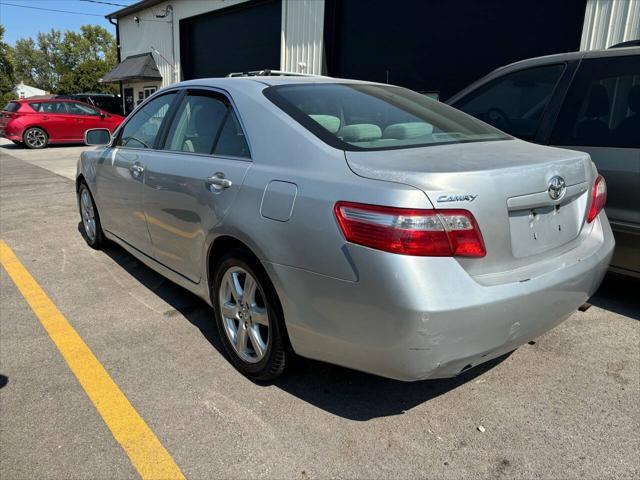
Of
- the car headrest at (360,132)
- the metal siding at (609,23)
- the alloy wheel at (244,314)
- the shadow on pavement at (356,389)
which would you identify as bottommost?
the shadow on pavement at (356,389)

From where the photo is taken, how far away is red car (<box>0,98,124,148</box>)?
16.7 meters

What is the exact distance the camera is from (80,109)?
697 inches

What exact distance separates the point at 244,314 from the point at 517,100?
2869 millimetres

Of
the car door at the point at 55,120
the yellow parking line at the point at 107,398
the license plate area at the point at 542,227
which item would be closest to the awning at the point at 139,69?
the car door at the point at 55,120

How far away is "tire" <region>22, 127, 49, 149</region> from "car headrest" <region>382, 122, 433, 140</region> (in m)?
17.3

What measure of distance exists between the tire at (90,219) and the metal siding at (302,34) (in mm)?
8297

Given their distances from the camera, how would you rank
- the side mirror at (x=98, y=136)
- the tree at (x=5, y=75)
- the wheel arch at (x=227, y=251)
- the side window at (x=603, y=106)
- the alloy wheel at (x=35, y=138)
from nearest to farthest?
1. the wheel arch at (x=227, y=251)
2. the side window at (x=603, y=106)
3. the side mirror at (x=98, y=136)
4. the alloy wheel at (x=35, y=138)
5. the tree at (x=5, y=75)

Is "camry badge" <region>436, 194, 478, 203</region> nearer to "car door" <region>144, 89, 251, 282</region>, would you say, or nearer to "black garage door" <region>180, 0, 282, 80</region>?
"car door" <region>144, 89, 251, 282</region>

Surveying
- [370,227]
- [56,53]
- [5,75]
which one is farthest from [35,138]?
[56,53]

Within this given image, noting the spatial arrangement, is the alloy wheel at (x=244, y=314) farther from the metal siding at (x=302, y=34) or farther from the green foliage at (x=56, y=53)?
the green foliage at (x=56, y=53)

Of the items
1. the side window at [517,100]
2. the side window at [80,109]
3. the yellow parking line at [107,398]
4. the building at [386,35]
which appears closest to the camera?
the yellow parking line at [107,398]

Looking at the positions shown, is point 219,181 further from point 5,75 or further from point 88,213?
point 5,75

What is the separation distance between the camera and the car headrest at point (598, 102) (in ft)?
12.1

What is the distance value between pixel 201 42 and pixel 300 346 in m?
17.5
